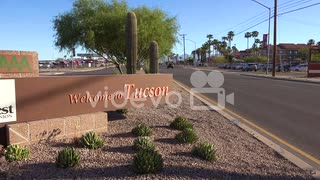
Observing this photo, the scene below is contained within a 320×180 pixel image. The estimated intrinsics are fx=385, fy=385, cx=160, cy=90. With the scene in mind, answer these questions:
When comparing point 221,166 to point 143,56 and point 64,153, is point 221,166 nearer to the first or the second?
point 64,153

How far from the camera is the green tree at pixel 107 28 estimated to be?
1727 centimetres

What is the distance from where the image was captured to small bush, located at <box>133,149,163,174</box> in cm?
509

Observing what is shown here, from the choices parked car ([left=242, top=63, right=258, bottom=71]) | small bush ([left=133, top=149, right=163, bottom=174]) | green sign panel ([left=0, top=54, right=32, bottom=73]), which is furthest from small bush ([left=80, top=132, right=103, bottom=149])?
parked car ([left=242, top=63, right=258, bottom=71])

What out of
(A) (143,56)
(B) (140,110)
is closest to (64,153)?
(B) (140,110)

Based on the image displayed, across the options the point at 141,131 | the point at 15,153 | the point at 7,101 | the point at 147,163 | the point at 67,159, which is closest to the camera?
the point at 147,163

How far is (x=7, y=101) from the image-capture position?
6195 millimetres

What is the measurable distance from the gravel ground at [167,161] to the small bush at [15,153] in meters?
0.09

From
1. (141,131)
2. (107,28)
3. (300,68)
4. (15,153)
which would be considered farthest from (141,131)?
(300,68)

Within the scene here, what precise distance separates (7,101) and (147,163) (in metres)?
2.67

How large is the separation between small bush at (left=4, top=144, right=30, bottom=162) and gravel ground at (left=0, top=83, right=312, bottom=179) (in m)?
0.09

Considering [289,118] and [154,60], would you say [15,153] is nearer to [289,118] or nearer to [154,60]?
[154,60]

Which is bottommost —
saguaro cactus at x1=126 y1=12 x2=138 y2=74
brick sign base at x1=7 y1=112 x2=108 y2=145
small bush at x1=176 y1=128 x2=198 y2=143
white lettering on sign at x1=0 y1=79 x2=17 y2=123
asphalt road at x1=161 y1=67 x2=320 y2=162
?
asphalt road at x1=161 y1=67 x2=320 y2=162

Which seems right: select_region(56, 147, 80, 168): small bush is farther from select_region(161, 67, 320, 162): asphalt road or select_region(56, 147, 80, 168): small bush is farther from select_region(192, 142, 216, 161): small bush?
select_region(161, 67, 320, 162): asphalt road

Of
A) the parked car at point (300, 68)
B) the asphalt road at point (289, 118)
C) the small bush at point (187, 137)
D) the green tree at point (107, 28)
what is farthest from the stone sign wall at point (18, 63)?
the parked car at point (300, 68)
